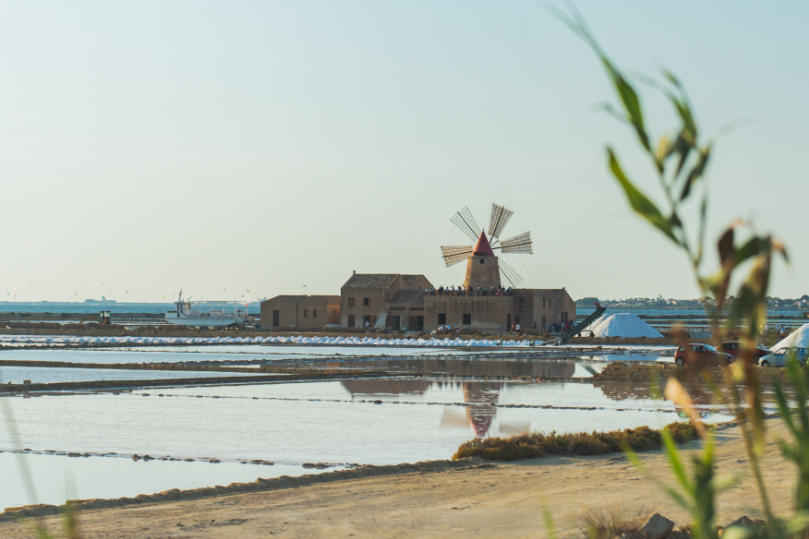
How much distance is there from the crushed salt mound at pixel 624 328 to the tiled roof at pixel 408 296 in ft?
37.3

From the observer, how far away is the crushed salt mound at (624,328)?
5131 cm

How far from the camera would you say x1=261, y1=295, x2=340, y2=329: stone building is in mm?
62750

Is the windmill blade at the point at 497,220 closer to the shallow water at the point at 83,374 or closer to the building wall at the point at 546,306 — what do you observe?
the building wall at the point at 546,306

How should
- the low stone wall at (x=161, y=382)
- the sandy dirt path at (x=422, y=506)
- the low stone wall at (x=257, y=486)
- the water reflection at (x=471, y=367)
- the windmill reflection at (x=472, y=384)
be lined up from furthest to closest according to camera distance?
the water reflection at (x=471, y=367)
the low stone wall at (x=161, y=382)
the windmill reflection at (x=472, y=384)
the low stone wall at (x=257, y=486)
the sandy dirt path at (x=422, y=506)

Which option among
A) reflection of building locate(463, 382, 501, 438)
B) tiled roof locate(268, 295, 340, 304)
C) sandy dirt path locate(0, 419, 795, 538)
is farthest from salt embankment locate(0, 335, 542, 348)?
sandy dirt path locate(0, 419, 795, 538)

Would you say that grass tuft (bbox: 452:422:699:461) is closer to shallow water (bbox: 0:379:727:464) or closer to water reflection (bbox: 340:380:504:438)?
shallow water (bbox: 0:379:727:464)

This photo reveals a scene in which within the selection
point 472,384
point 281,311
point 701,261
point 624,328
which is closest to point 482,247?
point 624,328

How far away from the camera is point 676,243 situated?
152 cm

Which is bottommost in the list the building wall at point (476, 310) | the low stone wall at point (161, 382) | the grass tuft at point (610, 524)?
the low stone wall at point (161, 382)

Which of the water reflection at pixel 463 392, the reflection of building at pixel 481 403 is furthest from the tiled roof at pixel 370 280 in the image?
the reflection of building at pixel 481 403

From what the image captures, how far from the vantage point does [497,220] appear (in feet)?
205

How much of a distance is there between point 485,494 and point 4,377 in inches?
797

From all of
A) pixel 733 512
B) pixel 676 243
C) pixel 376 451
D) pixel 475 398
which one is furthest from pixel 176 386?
pixel 676 243

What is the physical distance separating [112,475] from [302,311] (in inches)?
2083
